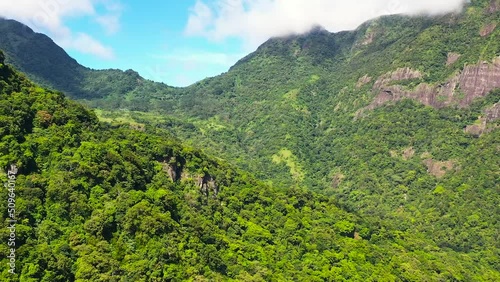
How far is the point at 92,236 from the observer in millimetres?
64750

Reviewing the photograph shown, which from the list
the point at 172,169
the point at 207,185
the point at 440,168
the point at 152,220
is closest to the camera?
the point at 152,220

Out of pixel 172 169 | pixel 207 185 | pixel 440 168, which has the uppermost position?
pixel 440 168

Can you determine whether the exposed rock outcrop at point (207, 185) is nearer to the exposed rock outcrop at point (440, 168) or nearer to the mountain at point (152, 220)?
the mountain at point (152, 220)

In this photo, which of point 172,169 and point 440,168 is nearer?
point 172,169

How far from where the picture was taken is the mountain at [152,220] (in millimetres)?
62031

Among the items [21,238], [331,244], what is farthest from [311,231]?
[21,238]

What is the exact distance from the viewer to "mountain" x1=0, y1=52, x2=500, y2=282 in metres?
62.0

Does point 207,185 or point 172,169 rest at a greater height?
point 172,169

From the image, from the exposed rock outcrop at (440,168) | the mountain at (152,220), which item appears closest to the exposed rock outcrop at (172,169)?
the mountain at (152,220)

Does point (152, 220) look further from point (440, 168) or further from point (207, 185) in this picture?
point (440, 168)

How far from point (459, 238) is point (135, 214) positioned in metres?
121

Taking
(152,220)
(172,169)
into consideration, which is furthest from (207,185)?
(152,220)

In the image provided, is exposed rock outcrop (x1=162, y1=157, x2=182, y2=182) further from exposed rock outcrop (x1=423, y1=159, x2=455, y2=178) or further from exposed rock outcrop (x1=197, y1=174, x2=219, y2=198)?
exposed rock outcrop (x1=423, y1=159, x2=455, y2=178)

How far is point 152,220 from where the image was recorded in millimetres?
69188
